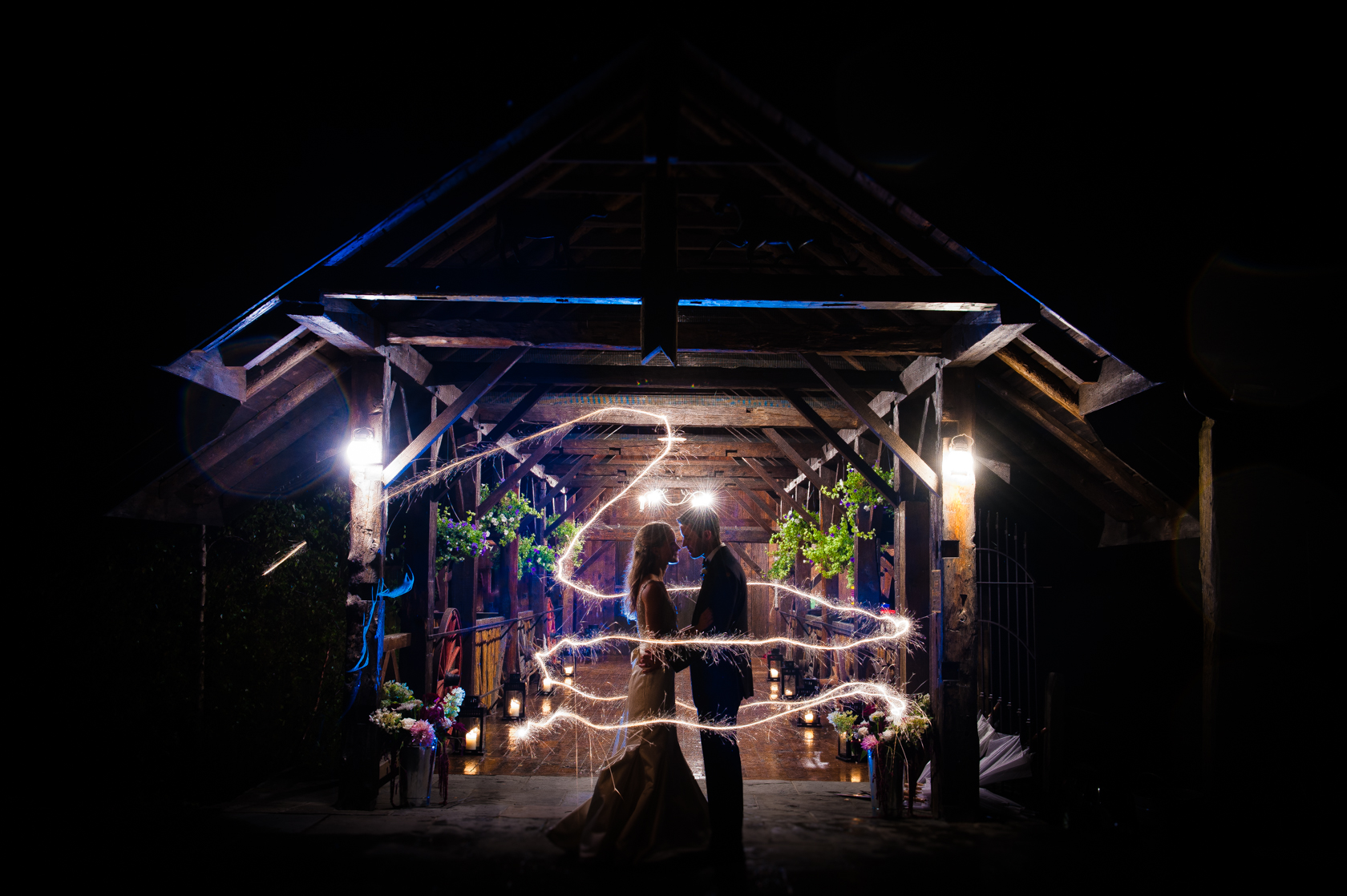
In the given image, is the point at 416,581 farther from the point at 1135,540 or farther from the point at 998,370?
the point at 1135,540

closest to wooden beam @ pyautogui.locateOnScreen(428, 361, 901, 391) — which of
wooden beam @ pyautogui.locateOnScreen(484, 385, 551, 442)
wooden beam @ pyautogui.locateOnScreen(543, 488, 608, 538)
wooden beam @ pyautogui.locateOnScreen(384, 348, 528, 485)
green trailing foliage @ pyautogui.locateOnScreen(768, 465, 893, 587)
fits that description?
wooden beam @ pyautogui.locateOnScreen(484, 385, 551, 442)

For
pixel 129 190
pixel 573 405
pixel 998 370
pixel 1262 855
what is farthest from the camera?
pixel 573 405

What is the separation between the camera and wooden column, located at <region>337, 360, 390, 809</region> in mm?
5293

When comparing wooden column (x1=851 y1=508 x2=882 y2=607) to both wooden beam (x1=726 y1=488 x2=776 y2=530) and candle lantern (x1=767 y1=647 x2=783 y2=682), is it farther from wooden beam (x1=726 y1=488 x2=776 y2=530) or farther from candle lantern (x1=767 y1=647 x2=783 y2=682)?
wooden beam (x1=726 y1=488 x2=776 y2=530)

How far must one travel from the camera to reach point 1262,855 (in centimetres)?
437

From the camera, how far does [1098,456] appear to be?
611 centimetres

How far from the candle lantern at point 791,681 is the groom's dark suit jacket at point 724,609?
19.9 feet

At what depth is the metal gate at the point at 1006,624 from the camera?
7789 millimetres

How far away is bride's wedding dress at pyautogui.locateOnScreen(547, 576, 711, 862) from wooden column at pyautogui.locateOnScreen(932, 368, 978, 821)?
2.08 m

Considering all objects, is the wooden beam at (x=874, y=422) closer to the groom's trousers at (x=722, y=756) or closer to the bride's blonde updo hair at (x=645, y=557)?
the bride's blonde updo hair at (x=645, y=557)

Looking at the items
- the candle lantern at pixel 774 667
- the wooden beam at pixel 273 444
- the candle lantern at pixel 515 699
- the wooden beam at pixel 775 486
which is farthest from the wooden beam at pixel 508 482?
the candle lantern at pixel 774 667

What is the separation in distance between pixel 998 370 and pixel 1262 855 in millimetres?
3595

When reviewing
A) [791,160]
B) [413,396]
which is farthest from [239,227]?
[791,160]

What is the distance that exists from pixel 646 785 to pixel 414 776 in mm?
2061
